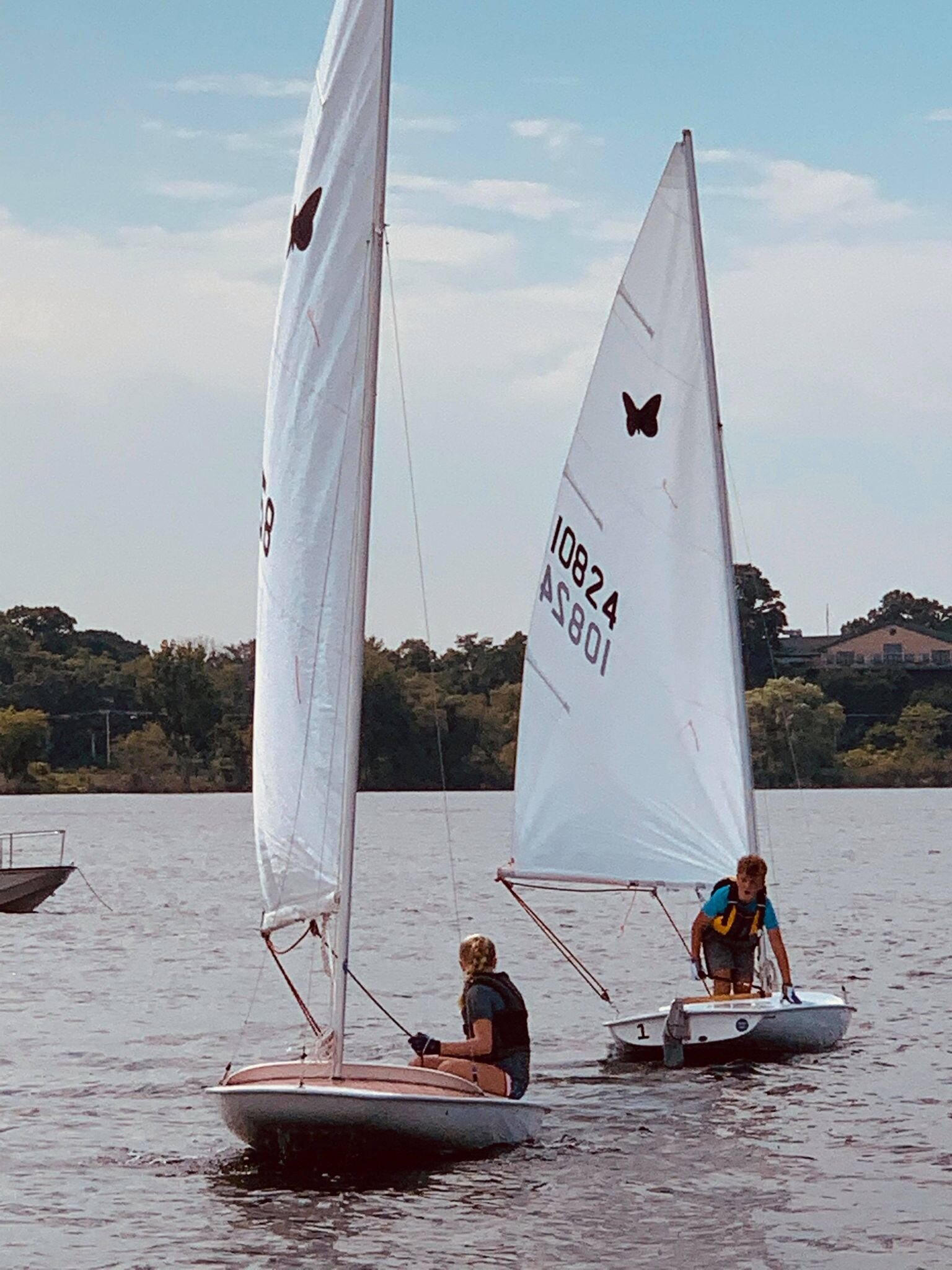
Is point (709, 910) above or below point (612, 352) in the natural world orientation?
below

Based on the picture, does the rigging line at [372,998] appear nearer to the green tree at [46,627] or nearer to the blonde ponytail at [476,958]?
the blonde ponytail at [476,958]

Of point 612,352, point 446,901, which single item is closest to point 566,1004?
point 612,352

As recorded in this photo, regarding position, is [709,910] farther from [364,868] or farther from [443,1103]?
[364,868]

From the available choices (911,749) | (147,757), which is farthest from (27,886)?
(911,749)

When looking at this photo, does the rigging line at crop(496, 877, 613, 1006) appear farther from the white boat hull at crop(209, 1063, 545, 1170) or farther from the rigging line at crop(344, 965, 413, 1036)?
the white boat hull at crop(209, 1063, 545, 1170)

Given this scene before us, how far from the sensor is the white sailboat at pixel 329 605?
13156 millimetres

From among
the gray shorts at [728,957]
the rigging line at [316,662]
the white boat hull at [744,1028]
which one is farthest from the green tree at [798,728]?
the rigging line at [316,662]

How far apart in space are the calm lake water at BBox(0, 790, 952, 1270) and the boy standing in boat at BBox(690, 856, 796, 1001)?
3.03 ft

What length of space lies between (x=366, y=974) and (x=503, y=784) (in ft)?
327

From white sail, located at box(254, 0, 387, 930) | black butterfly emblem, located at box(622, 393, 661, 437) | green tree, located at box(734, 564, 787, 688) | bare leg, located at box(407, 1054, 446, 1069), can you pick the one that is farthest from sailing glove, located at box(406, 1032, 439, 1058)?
green tree, located at box(734, 564, 787, 688)

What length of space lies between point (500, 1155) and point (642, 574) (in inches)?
288

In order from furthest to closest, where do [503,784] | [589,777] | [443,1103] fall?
[503,784], [589,777], [443,1103]

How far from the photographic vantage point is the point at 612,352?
20.8 m

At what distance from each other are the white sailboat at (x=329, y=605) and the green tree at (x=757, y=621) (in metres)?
109
